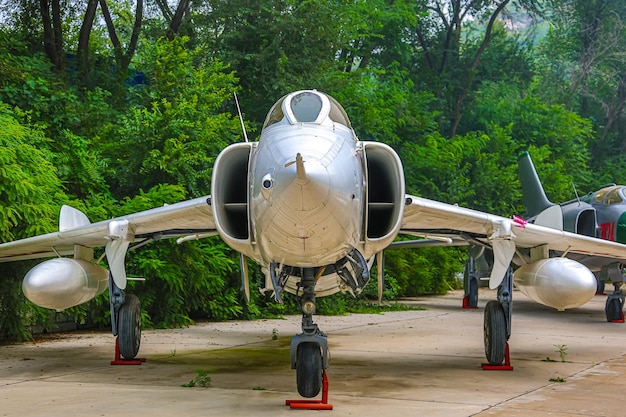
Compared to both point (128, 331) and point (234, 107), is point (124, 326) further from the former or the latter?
point (234, 107)

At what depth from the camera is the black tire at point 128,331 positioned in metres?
9.36

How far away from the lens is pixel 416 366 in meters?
9.49

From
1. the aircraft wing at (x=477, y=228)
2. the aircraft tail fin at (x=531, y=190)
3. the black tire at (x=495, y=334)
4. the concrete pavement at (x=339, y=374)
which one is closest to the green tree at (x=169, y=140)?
the concrete pavement at (x=339, y=374)

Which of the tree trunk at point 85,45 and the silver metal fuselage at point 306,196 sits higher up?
the tree trunk at point 85,45

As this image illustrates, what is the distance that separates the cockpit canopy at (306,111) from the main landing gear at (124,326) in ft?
10.2

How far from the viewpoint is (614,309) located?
16.0 meters

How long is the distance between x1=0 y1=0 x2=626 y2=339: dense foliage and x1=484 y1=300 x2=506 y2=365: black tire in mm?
5545

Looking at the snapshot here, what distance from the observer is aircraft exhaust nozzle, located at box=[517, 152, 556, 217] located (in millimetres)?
18938

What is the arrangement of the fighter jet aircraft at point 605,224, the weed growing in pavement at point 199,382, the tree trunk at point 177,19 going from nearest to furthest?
the weed growing in pavement at point 199,382 → the fighter jet aircraft at point 605,224 → the tree trunk at point 177,19

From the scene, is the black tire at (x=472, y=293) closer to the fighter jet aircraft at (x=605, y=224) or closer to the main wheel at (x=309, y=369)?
the fighter jet aircraft at (x=605, y=224)

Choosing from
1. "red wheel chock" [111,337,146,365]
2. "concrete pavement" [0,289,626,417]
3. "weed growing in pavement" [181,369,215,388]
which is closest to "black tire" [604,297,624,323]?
"concrete pavement" [0,289,626,417]

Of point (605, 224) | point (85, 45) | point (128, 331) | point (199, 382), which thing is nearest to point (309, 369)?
point (199, 382)

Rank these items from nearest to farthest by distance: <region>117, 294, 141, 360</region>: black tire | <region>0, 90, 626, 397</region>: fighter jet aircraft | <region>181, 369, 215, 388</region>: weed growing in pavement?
1. <region>0, 90, 626, 397</region>: fighter jet aircraft
2. <region>181, 369, 215, 388</region>: weed growing in pavement
3. <region>117, 294, 141, 360</region>: black tire

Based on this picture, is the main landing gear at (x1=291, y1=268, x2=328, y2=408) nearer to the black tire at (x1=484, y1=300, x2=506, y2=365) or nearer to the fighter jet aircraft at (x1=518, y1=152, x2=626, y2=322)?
the black tire at (x1=484, y1=300, x2=506, y2=365)
